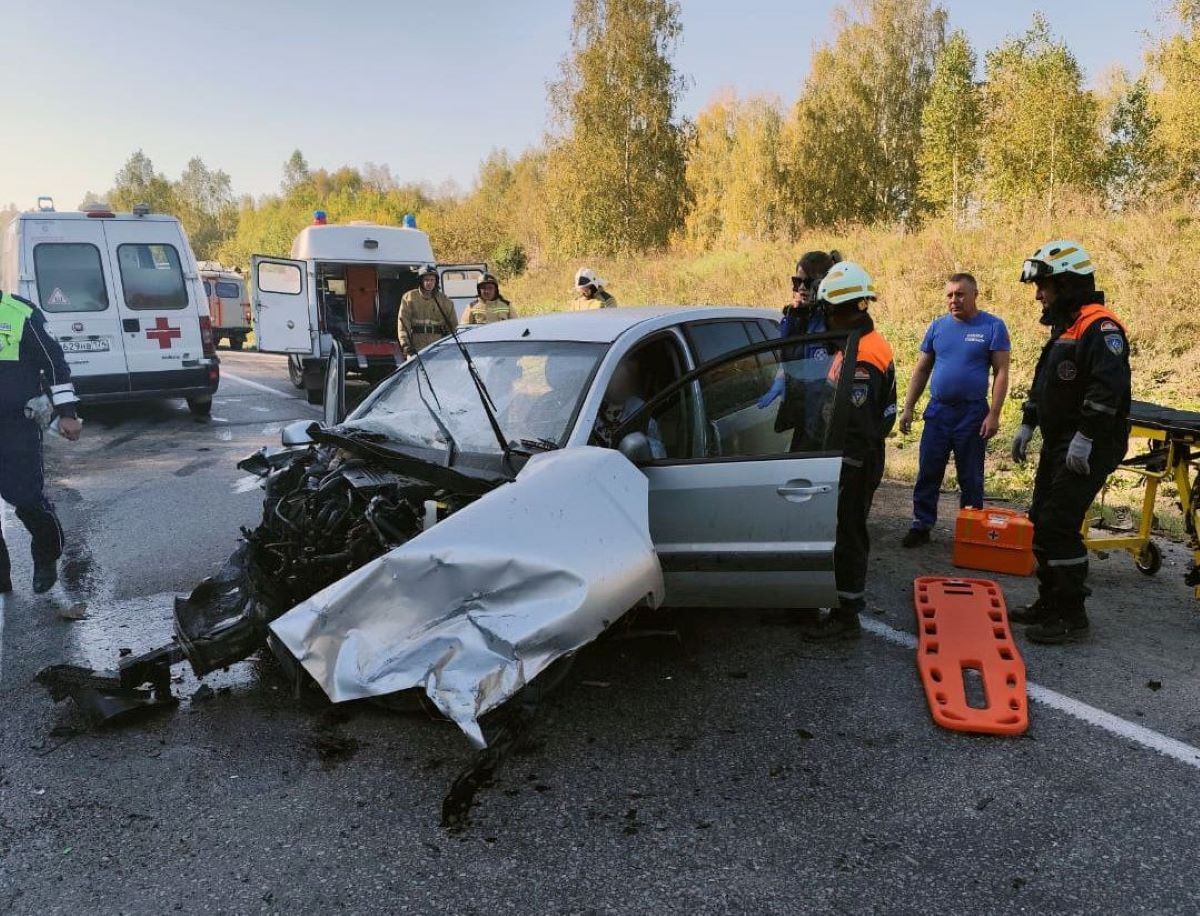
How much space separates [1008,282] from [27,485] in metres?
14.0

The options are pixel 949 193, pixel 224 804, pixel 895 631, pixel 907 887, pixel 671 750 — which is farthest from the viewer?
pixel 949 193

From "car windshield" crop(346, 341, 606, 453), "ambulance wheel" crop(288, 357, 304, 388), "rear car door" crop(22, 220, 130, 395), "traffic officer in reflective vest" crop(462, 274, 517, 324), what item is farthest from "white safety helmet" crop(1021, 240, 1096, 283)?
"ambulance wheel" crop(288, 357, 304, 388)

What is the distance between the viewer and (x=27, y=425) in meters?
4.34

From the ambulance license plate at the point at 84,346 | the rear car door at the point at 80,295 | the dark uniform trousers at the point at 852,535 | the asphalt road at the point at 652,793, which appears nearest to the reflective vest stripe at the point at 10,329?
the asphalt road at the point at 652,793

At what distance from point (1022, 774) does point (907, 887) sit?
0.80 metres

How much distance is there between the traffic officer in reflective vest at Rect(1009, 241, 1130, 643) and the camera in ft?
11.5

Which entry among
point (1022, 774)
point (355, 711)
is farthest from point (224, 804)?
point (1022, 774)

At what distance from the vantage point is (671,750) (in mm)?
2816

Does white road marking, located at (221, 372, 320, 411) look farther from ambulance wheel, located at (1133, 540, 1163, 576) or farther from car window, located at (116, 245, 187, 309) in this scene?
ambulance wheel, located at (1133, 540, 1163, 576)

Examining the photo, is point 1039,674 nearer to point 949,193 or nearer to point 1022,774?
point 1022,774

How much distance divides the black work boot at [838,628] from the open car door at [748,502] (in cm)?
48

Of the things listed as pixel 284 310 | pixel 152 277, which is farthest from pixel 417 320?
pixel 152 277

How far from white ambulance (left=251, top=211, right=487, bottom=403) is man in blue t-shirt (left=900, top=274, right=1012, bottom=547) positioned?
7.38 m

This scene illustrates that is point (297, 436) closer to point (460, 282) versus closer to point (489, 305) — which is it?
point (489, 305)
